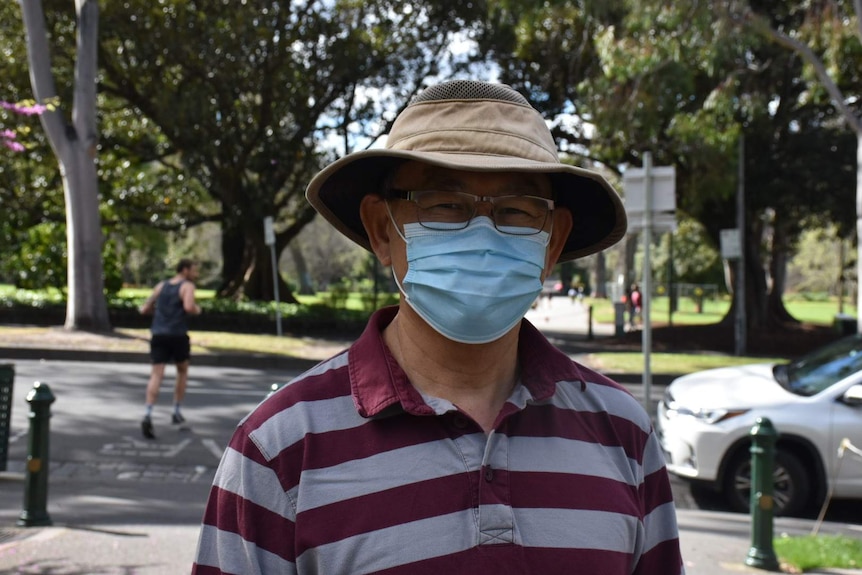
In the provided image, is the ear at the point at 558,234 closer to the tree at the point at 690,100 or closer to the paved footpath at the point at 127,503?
the paved footpath at the point at 127,503

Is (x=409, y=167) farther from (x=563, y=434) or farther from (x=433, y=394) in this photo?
(x=563, y=434)

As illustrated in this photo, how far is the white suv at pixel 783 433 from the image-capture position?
23.4 feet

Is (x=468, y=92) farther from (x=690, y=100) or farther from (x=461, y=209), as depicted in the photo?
(x=690, y=100)

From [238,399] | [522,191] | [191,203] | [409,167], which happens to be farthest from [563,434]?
[191,203]

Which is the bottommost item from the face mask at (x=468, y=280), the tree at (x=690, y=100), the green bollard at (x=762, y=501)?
the green bollard at (x=762, y=501)

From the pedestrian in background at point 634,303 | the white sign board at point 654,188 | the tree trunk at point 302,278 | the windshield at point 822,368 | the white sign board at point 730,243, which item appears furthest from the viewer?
the tree trunk at point 302,278

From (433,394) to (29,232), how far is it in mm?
30079

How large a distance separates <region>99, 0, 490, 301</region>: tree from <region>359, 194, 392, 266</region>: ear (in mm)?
20218

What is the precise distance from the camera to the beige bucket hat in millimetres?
1769

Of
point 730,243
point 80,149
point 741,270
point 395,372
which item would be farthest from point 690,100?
point 395,372

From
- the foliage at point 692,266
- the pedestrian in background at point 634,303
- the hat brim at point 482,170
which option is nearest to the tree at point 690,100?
the pedestrian in background at point 634,303

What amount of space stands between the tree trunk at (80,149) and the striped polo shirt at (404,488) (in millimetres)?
17712

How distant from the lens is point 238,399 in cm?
1174

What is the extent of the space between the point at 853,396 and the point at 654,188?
343 cm
